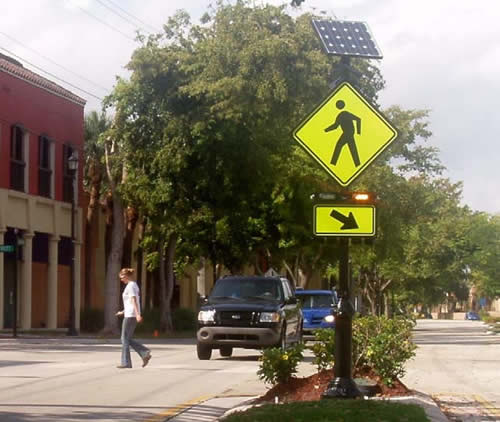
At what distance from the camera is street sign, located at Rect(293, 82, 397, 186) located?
1267cm

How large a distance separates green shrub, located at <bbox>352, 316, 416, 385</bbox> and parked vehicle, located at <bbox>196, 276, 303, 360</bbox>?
9375 millimetres

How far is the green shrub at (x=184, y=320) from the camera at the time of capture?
53.3m

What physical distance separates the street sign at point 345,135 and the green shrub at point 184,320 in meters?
40.8

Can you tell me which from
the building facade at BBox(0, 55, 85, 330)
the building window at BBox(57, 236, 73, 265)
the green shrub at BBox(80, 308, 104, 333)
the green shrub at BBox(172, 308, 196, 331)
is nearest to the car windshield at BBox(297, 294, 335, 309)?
the building facade at BBox(0, 55, 85, 330)

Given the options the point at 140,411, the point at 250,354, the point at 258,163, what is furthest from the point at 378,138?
the point at 258,163

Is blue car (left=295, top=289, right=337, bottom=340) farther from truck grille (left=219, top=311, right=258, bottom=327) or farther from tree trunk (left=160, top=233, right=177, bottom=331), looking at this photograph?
truck grille (left=219, top=311, right=258, bottom=327)

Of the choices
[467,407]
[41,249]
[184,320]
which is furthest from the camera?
[184,320]

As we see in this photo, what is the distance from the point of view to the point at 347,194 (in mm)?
12922

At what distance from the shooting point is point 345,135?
12.7 meters

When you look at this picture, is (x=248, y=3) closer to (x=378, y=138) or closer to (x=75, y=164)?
(x=75, y=164)

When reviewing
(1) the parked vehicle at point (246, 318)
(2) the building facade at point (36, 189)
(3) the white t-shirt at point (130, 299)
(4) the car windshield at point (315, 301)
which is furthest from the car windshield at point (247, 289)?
(2) the building facade at point (36, 189)

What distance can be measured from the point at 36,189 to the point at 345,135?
3505 cm

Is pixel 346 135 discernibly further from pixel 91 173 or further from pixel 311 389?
pixel 91 173

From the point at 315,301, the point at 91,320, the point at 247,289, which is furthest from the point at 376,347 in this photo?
the point at 91,320
